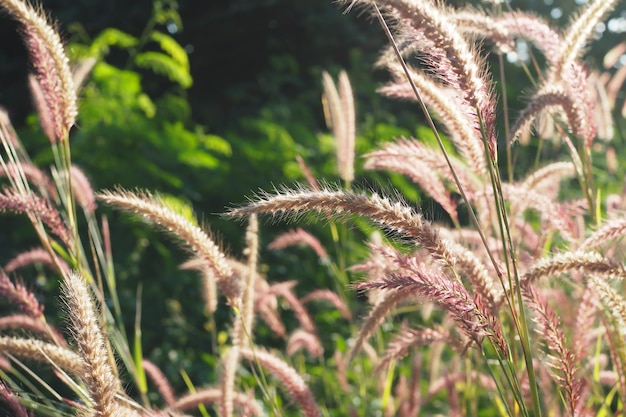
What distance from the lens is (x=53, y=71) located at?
1.70m

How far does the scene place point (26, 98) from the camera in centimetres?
678

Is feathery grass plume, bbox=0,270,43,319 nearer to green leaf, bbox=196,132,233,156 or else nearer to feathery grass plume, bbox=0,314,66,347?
feathery grass plume, bbox=0,314,66,347

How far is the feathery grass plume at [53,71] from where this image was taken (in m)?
1.65

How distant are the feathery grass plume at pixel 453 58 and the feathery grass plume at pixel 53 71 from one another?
0.80 meters

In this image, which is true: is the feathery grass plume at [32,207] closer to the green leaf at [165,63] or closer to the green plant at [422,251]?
the green plant at [422,251]

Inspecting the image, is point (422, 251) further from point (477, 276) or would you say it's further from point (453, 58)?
point (453, 58)

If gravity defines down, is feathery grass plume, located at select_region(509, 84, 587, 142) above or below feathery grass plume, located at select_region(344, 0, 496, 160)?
below

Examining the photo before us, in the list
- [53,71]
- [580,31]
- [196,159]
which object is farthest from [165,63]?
[580,31]

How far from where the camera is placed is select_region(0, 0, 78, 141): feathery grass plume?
1646mm

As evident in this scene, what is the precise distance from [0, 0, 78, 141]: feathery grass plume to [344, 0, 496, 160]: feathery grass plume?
80cm

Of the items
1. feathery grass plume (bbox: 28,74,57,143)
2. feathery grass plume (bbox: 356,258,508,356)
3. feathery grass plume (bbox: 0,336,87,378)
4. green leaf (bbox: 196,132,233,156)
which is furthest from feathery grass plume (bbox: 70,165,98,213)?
green leaf (bbox: 196,132,233,156)

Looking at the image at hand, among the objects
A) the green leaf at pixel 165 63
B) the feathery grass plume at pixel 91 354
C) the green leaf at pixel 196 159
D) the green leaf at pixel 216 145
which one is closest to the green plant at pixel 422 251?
the feathery grass plume at pixel 91 354

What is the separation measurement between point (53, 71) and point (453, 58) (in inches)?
38.3

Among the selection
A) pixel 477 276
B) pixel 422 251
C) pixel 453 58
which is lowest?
pixel 422 251
